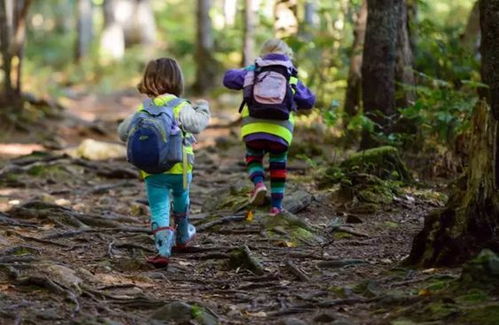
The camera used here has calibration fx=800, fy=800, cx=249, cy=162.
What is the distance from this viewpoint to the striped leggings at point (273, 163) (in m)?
8.00

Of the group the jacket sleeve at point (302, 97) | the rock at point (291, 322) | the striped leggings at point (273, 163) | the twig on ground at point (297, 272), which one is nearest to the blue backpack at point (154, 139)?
the twig on ground at point (297, 272)

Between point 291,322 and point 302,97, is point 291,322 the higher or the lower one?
the lower one

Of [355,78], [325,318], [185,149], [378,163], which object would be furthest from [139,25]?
[325,318]

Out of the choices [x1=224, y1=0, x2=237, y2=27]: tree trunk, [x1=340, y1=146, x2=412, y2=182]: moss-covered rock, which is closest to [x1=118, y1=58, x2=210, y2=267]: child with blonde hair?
[x1=340, y1=146, x2=412, y2=182]: moss-covered rock

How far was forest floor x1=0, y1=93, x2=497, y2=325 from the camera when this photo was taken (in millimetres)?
5004

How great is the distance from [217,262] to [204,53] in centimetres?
1710

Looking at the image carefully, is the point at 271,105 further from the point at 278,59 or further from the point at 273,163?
the point at 273,163

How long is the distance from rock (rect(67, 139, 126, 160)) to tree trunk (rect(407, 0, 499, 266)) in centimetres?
851

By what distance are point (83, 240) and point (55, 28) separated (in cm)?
4246

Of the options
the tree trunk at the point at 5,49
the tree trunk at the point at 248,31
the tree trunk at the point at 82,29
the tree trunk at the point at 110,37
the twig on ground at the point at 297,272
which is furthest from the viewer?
the tree trunk at the point at 82,29

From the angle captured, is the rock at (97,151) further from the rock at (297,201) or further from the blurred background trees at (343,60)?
the rock at (297,201)

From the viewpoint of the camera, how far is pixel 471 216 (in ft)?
18.6

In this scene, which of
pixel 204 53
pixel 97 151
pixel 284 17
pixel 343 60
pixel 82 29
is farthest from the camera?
pixel 82 29

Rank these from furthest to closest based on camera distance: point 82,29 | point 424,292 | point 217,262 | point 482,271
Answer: point 82,29 < point 217,262 < point 424,292 < point 482,271
